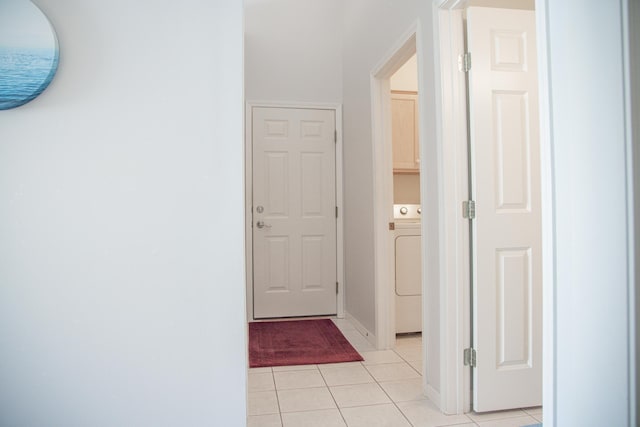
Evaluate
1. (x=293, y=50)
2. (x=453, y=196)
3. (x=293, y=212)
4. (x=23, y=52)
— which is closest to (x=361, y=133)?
(x=293, y=212)

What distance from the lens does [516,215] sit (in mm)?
2053

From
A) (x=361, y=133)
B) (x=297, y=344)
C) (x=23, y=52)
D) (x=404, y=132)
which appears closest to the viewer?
(x=23, y=52)

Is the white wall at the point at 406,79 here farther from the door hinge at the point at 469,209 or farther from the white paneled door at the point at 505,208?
the door hinge at the point at 469,209

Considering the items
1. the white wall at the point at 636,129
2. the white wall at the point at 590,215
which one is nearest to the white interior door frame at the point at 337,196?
the white wall at the point at 590,215

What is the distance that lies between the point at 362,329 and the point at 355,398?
1.19m

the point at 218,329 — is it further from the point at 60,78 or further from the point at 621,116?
the point at 621,116

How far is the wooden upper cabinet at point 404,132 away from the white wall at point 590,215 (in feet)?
8.15

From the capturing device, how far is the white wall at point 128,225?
1.45 m

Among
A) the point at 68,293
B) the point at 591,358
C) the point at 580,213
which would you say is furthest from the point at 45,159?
the point at 591,358

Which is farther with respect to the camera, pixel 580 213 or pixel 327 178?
pixel 327 178

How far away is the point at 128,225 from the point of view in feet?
4.92

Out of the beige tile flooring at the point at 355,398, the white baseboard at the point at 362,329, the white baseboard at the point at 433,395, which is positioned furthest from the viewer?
the white baseboard at the point at 362,329

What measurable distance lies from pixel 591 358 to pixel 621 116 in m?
0.63

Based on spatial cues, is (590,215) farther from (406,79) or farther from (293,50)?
(293,50)
